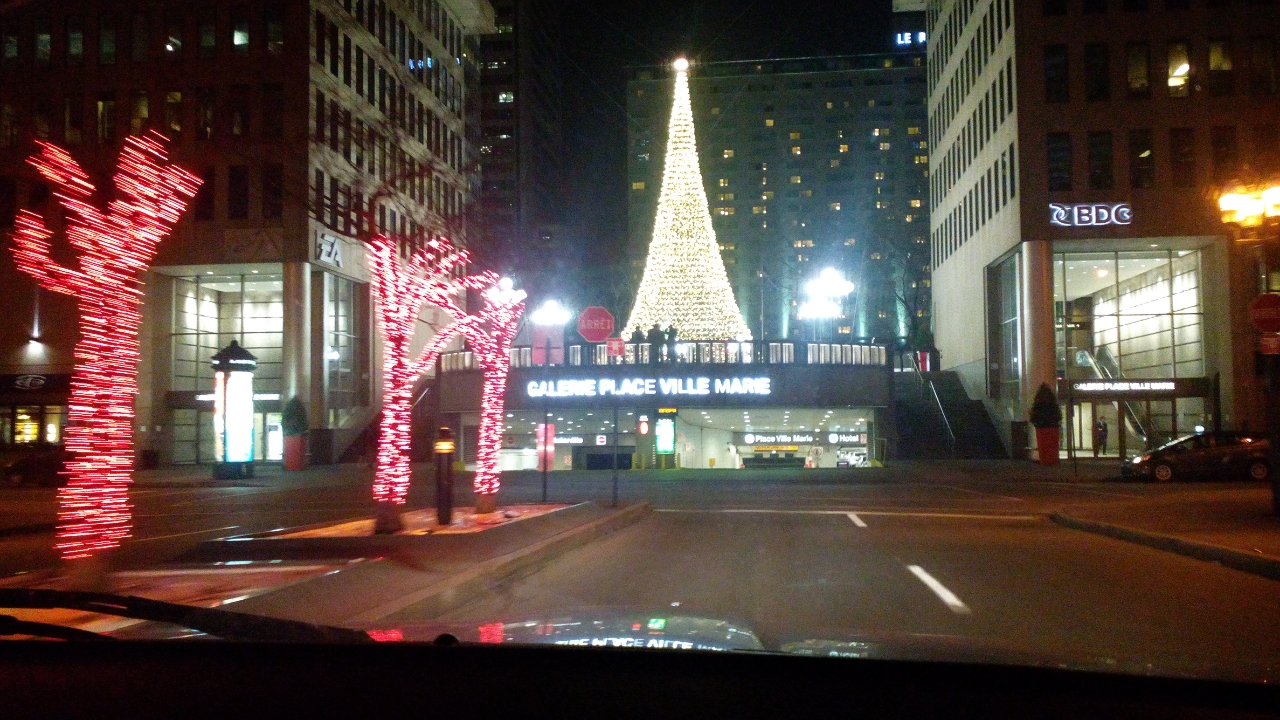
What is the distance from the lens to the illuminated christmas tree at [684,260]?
4156cm

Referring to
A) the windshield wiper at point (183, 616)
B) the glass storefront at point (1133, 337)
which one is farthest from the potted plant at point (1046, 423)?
the windshield wiper at point (183, 616)

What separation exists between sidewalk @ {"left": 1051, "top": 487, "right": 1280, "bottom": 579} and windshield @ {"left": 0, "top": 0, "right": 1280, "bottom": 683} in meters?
0.10

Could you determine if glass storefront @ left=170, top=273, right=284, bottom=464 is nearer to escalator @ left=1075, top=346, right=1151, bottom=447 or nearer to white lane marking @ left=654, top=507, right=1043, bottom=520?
white lane marking @ left=654, top=507, right=1043, bottom=520

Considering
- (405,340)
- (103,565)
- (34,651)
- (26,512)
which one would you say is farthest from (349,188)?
(26,512)

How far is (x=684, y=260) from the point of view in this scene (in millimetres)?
42812

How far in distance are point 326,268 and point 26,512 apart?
79.2 ft

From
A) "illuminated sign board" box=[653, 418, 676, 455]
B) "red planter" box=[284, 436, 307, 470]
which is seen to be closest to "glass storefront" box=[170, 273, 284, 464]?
"red planter" box=[284, 436, 307, 470]

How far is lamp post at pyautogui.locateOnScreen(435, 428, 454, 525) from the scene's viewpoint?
45.5 ft

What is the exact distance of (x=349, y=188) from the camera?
14242 millimetres

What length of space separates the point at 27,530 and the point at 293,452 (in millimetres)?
23392

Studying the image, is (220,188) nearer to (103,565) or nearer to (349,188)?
(349,188)

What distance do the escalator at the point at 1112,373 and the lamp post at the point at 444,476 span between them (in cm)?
3637

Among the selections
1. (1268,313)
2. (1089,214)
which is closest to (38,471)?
(1268,313)

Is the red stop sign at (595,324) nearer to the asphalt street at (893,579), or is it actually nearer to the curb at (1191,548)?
the asphalt street at (893,579)
